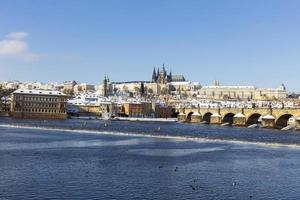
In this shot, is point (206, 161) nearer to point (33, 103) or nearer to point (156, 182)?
point (156, 182)

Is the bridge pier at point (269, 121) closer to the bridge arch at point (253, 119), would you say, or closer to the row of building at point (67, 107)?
the bridge arch at point (253, 119)

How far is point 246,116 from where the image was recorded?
119750mm

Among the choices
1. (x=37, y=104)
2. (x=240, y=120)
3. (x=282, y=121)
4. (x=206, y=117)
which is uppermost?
(x=37, y=104)

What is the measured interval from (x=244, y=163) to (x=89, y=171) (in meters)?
13.4

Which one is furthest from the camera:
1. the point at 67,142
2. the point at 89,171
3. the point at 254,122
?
the point at 254,122

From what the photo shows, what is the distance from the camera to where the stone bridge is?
360ft

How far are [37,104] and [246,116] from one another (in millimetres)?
52747

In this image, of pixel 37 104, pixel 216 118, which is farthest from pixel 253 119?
pixel 37 104

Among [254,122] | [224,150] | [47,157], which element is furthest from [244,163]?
[254,122]

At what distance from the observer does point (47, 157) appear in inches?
1692

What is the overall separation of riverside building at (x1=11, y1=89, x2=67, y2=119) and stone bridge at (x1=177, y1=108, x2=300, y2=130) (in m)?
33.7

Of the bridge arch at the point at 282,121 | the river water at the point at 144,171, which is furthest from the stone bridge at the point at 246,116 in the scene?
the river water at the point at 144,171

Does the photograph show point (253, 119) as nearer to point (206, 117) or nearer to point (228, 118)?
point (228, 118)

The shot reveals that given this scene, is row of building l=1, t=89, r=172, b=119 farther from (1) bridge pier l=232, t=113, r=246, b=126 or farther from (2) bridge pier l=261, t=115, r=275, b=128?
(2) bridge pier l=261, t=115, r=275, b=128
